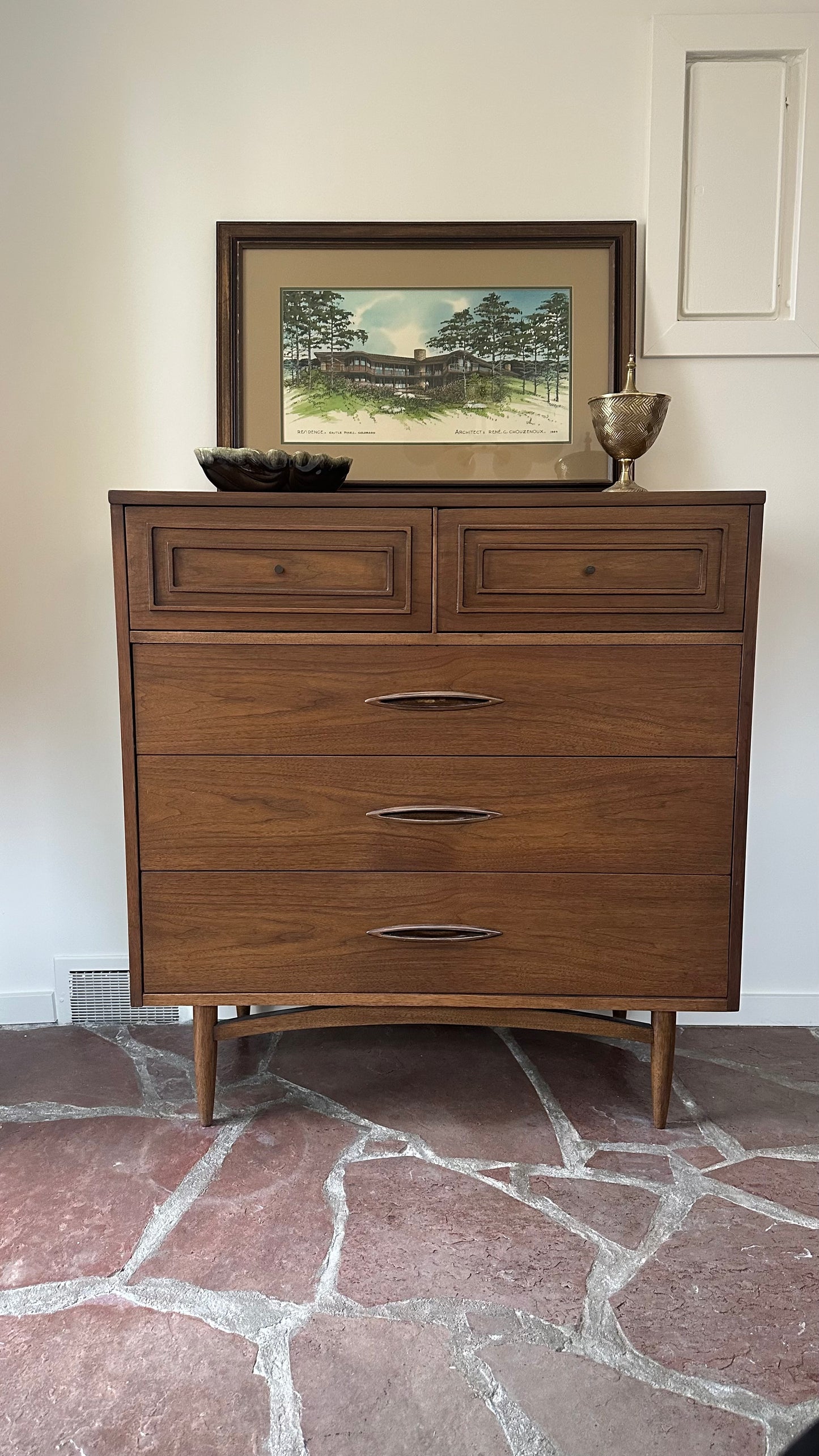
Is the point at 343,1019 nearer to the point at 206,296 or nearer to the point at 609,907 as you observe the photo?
the point at 609,907

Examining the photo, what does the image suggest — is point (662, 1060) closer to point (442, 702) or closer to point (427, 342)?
point (442, 702)

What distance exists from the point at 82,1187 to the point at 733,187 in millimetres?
2298

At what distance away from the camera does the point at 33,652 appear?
78.6 inches

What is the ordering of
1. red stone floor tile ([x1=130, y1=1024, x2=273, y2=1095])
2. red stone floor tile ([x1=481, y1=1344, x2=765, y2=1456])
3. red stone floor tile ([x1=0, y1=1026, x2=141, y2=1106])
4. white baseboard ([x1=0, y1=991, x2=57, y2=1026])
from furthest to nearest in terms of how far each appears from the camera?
white baseboard ([x1=0, y1=991, x2=57, y2=1026]) → red stone floor tile ([x1=130, y1=1024, x2=273, y2=1095]) → red stone floor tile ([x1=0, y1=1026, x2=141, y2=1106]) → red stone floor tile ([x1=481, y1=1344, x2=765, y2=1456])

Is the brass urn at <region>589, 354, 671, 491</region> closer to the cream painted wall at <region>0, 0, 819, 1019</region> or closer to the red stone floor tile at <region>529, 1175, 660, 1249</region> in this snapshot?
the cream painted wall at <region>0, 0, 819, 1019</region>

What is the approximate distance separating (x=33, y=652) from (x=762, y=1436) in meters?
1.89

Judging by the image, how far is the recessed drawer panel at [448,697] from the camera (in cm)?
146

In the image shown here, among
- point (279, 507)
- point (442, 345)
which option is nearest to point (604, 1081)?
point (279, 507)

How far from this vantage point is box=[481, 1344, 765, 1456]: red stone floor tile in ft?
3.27

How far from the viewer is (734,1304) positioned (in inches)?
47.4

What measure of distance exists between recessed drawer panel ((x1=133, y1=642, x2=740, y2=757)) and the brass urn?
0.41 m

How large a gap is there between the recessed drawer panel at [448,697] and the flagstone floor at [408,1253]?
722mm

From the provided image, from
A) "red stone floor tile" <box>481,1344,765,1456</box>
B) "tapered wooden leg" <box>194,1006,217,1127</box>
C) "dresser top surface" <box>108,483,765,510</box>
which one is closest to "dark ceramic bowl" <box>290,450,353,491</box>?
"dresser top surface" <box>108,483,765,510</box>

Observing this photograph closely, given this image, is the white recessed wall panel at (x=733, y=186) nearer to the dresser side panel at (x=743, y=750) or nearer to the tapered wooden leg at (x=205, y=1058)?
the dresser side panel at (x=743, y=750)
